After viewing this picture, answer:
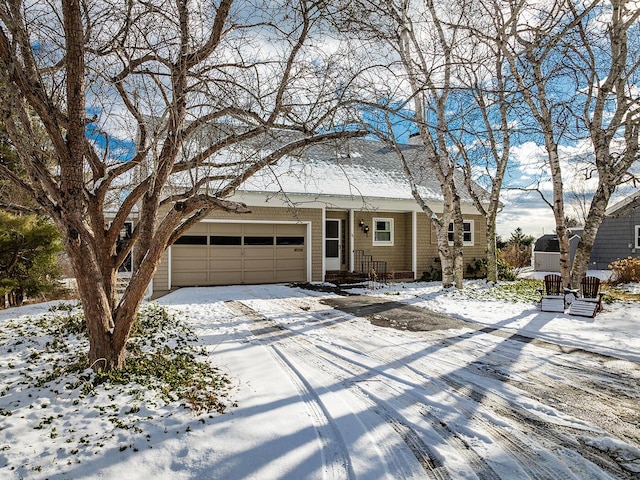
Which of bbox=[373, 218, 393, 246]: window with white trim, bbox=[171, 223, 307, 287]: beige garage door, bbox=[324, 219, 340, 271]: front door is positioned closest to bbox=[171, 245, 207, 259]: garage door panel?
bbox=[171, 223, 307, 287]: beige garage door

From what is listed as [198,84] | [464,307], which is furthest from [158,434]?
[464,307]

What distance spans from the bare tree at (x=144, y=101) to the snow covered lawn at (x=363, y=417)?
1246 millimetres

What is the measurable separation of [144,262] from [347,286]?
889 centimetres

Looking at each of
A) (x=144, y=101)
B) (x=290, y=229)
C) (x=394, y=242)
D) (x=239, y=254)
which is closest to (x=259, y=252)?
(x=239, y=254)

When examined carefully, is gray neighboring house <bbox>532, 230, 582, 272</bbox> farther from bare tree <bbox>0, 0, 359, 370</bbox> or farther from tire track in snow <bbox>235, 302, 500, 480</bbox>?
tire track in snow <bbox>235, 302, 500, 480</bbox>

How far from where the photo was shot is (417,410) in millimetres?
3686

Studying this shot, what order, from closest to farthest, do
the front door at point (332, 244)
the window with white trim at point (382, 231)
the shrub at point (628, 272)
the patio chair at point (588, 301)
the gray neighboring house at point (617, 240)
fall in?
1. the patio chair at point (588, 301)
2. the shrub at point (628, 272)
3. the front door at point (332, 244)
4. the window with white trim at point (382, 231)
5. the gray neighboring house at point (617, 240)

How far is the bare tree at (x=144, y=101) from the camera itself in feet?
13.3

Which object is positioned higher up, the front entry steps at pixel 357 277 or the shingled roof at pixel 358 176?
the shingled roof at pixel 358 176

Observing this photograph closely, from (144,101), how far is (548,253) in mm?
20649

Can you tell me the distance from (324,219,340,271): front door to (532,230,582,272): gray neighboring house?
Answer: 12.4m

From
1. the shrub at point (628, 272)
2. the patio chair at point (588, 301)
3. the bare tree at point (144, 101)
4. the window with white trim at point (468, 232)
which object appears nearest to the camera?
the bare tree at point (144, 101)

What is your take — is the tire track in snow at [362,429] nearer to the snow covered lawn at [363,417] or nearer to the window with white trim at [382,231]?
the snow covered lawn at [363,417]

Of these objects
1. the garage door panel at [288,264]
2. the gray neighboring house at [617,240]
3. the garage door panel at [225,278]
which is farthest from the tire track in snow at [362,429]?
the gray neighboring house at [617,240]
